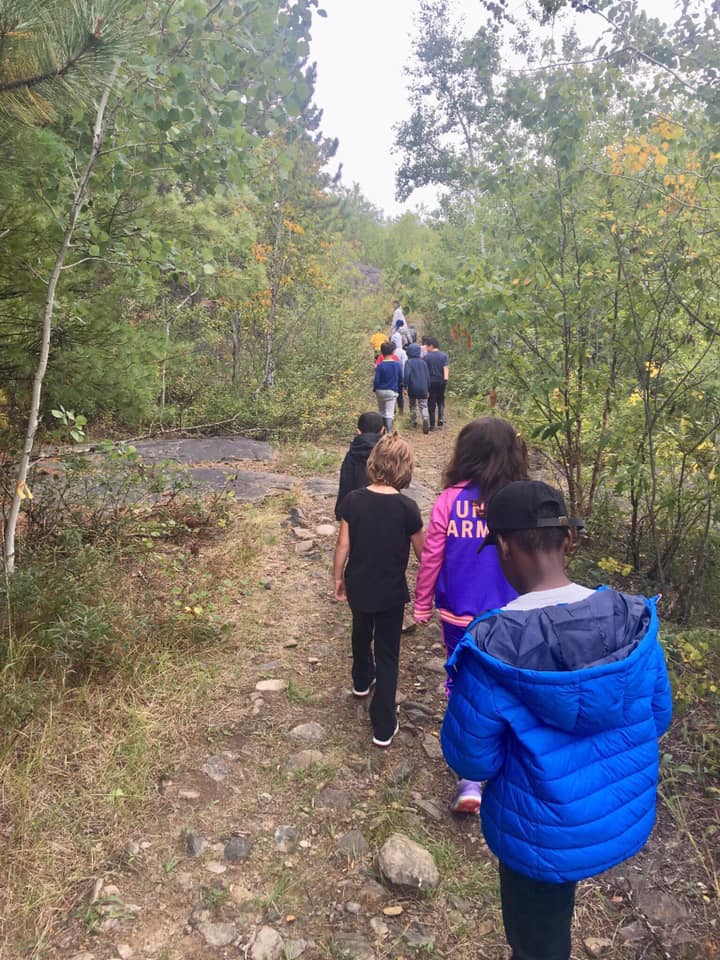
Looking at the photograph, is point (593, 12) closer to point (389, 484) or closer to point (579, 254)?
point (579, 254)

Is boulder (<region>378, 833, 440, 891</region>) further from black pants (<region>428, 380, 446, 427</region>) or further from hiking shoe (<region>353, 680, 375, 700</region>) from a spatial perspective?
black pants (<region>428, 380, 446, 427</region>)

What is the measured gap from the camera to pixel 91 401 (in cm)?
429

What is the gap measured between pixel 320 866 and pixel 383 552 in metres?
1.41

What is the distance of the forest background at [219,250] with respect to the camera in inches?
125

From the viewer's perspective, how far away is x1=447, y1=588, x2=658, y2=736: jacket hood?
1.46 m

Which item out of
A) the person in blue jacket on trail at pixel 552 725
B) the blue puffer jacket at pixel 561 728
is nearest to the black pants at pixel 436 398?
the person in blue jacket on trail at pixel 552 725

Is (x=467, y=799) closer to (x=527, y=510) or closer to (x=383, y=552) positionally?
(x=383, y=552)

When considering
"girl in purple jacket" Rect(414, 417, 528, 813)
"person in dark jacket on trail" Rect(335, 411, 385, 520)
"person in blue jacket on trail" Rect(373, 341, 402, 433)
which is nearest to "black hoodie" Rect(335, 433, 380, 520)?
"person in dark jacket on trail" Rect(335, 411, 385, 520)

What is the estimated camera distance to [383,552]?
10.0ft

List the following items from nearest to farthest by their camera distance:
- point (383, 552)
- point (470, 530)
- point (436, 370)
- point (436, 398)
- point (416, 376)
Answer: point (470, 530)
point (383, 552)
point (416, 376)
point (436, 370)
point (436, 398)

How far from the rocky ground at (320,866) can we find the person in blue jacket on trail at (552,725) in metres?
0.78

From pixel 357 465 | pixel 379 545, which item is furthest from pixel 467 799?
pixel 357 465

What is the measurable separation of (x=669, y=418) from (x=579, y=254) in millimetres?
1417

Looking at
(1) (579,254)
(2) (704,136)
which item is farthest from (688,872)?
(2) (704,136)
